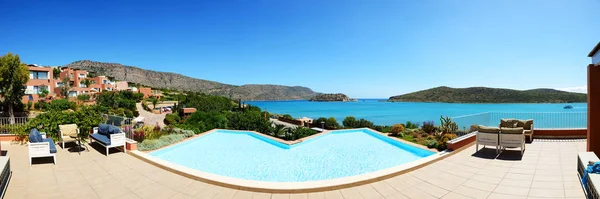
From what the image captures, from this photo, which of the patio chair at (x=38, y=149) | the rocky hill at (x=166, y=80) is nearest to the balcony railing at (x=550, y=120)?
the patio chair at (x=38, y=149)

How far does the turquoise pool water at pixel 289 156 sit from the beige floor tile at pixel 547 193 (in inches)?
148

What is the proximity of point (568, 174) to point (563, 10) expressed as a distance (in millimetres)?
6194

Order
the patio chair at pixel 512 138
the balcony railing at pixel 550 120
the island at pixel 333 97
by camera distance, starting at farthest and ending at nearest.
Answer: the island at pixel 333 97, the balcony railing at pixel 550 120, the patio chair at pixel 512 138

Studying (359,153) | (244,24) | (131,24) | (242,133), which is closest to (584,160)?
(359,153)

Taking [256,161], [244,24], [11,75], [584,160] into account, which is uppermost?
[244,24]

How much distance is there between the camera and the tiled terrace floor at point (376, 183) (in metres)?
4.01

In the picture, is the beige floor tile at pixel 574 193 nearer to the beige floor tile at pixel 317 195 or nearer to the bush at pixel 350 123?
the beige floor tile at pixel 317 195

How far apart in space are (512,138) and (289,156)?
6.33m

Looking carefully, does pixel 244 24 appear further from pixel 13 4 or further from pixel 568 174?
pixel 568 174

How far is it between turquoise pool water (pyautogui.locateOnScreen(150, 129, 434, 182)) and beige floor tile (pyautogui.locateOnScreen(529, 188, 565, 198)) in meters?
3.76

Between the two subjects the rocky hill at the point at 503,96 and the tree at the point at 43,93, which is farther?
the rocky hill at the point at 503,96

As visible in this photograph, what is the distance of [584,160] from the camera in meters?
3.73

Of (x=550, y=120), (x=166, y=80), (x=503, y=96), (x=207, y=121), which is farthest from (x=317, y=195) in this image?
(x=166, y=80)

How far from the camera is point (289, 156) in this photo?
8805 millimetres
